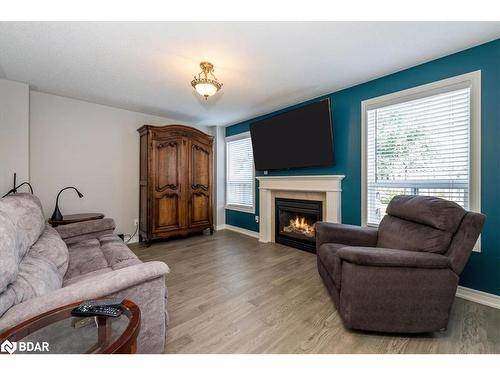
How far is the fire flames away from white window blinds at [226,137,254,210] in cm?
91

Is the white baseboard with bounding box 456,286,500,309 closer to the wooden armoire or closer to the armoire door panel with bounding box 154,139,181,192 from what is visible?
the wooden armoire

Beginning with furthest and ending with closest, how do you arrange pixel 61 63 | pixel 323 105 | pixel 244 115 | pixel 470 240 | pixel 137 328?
pixel 244 115
pixel 323 105
pixel 61 63
pixel 470 240
pixel 137 328

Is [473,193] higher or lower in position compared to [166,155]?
lower

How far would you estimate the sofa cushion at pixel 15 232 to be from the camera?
3.04ft

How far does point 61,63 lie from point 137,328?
2.80 metres

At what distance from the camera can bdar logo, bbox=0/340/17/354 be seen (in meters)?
0.73

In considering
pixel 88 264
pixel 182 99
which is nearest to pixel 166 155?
pixel 182 99

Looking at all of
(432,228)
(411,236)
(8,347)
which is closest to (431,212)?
(432,228)

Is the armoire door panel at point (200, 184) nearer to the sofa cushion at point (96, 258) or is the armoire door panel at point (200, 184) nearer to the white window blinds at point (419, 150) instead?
the sofa cushion at point (96, 258)

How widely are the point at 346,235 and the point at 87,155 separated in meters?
3.84

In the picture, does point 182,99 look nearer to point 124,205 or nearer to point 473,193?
point 124,205

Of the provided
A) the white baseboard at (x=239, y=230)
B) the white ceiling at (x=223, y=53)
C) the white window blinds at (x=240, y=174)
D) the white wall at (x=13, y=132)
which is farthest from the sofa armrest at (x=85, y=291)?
the white window blinds at (x=240, y=174)

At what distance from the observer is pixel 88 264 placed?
5.72 feet

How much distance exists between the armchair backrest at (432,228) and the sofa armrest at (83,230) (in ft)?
9.69
